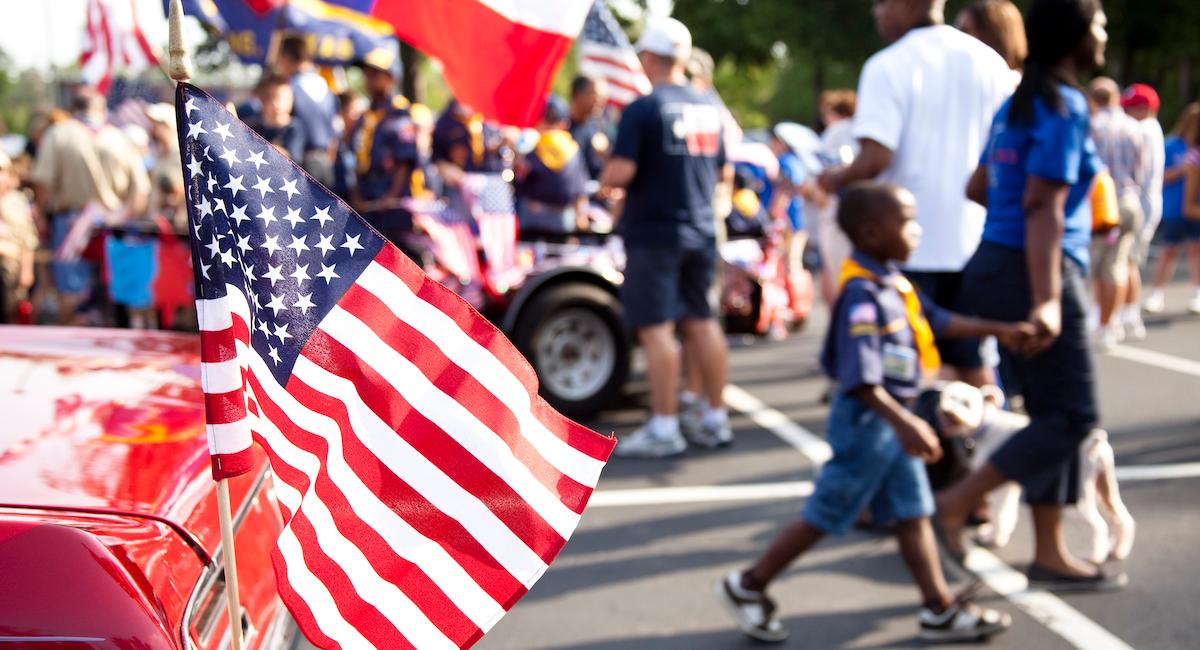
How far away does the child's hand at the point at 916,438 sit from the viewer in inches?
130

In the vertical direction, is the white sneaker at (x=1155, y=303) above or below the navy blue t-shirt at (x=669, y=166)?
below

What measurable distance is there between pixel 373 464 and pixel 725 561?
8.70ft

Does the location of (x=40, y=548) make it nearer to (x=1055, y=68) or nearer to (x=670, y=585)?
(x=670, y=585)

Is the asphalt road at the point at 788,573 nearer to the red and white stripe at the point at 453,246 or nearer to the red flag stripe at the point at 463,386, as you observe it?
the red and white stripe at the point at 453,246

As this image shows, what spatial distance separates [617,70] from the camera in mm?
7766

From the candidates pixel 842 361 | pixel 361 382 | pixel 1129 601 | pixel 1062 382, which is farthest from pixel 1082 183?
pixel 361 382

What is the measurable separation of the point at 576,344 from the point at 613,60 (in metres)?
2.22

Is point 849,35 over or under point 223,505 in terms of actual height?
over

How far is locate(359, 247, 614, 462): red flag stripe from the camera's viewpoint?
2.03 m

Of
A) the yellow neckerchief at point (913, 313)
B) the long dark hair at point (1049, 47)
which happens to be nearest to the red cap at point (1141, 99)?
the long dark hair at point (1049, 47)

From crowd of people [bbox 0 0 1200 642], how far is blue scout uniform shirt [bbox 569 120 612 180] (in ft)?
0.09

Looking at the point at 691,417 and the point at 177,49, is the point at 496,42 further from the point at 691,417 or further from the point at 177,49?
the point at 691,417

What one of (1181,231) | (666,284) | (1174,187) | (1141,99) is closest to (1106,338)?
(1141,99)

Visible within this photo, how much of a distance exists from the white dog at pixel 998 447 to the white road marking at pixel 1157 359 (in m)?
4.02
